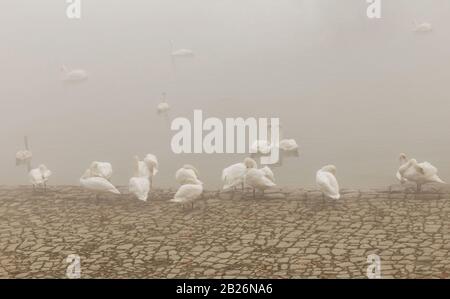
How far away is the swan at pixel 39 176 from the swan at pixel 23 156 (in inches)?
51.7

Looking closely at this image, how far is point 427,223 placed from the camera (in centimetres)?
754

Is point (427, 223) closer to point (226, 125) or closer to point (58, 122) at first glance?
point (226, 125)

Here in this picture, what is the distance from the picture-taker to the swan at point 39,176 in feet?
30.2

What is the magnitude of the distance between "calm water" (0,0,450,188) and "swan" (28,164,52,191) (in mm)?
336

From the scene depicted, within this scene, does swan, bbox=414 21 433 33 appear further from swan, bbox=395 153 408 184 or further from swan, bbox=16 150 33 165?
swan, bbox=16 150 33 165

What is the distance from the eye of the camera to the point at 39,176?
9258 millimetres

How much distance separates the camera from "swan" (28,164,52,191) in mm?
9211

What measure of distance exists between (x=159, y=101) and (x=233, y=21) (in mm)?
7938

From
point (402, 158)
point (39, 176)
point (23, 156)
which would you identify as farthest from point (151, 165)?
point (402, 158)

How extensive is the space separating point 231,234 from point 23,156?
4892 millimetres

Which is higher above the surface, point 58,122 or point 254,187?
point 58,122

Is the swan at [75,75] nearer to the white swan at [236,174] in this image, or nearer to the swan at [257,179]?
the white swan at [236,174]

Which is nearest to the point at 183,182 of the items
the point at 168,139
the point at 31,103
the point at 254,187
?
the point at 254,187

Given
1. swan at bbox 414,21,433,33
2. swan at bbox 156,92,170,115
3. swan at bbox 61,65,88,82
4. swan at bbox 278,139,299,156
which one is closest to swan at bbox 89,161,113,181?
swan at bbox 278,139,299,156
